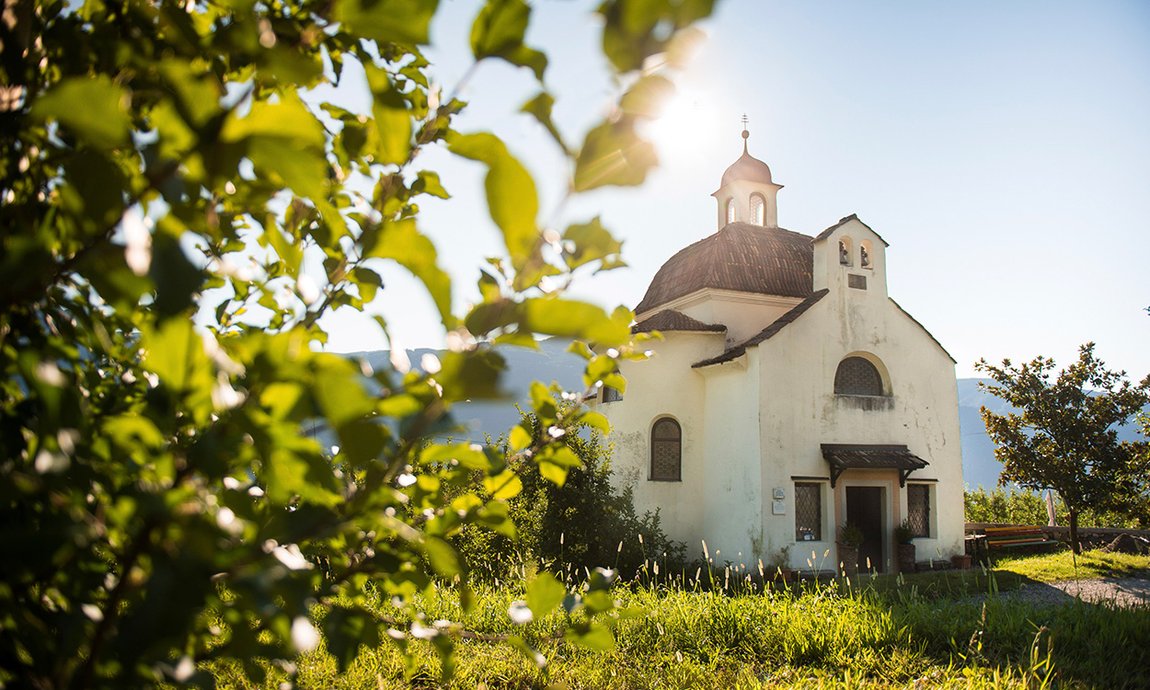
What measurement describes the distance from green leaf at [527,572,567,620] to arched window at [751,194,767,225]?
21347mm

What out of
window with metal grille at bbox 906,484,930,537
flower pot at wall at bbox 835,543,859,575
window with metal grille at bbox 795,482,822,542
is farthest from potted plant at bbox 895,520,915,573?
window with metal grille at bbox 795,482,822,542

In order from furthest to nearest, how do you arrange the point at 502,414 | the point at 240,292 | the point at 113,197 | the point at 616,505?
the point at 502,414, the point at 616,505, the point at 240,292, the point at 113,197

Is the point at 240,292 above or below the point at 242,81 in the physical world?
below

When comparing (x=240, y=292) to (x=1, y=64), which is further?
(x=240, y=292)

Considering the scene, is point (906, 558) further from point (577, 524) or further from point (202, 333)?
point (202, 333)

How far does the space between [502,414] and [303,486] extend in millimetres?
198822

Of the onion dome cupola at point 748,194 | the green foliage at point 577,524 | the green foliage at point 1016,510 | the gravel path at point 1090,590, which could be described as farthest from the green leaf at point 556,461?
the green foliage at point 1016,510

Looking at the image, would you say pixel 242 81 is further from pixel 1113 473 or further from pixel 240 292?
pixel 1113 473

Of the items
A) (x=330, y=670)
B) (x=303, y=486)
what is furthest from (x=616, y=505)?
Answer: (x=303, y=486)

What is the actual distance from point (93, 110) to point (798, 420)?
15.8 m

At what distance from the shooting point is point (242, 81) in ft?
4.25

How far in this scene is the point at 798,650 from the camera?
230 inches

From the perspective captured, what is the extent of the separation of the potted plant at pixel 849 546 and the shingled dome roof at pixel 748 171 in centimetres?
1114

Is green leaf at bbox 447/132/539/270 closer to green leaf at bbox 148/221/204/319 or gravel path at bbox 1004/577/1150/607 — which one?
green leaf at bbox 148/221/204/319
